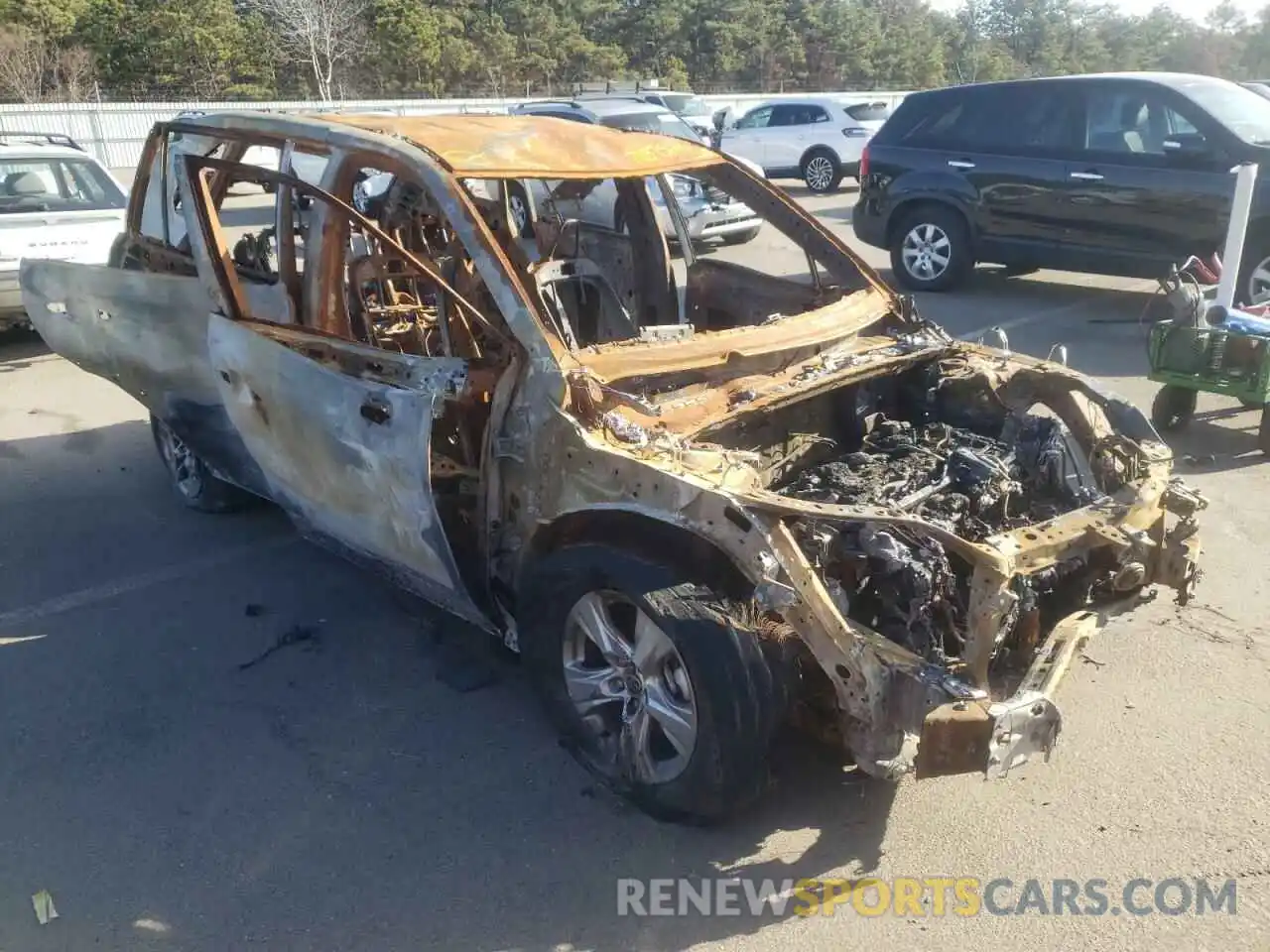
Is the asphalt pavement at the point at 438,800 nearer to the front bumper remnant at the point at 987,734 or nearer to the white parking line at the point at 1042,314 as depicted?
the front bumper remnant at the point at 987,734

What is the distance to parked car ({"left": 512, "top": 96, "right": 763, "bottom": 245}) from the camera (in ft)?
16.5

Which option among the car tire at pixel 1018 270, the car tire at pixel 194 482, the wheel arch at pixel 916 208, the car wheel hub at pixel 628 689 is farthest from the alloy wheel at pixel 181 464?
the car tire at pixel 1018 270

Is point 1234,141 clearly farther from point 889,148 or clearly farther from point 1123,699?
point 1123,699

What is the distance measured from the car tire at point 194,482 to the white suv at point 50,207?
3224 mm

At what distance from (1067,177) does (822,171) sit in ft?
34.2

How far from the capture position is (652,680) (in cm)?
312

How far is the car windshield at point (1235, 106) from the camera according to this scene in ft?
27.9

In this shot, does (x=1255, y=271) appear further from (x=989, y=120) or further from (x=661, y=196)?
(x=661, y=196)

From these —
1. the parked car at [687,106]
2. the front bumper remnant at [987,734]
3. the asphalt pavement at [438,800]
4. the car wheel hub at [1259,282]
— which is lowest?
the asphalt pavement at [438,800]

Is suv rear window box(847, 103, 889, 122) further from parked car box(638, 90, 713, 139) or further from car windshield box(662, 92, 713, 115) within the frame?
car windshield box(662, 92, 713, 115)

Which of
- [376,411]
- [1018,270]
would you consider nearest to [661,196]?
[376,411]

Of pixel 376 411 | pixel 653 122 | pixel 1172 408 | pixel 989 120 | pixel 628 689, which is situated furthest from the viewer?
pixel 653 122

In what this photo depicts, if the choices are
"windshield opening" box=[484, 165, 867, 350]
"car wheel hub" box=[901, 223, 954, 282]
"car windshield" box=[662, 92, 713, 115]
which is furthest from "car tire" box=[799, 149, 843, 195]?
"windshield opening" box=[484, 165, 867, 350]

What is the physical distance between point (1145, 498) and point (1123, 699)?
81 centimetres
